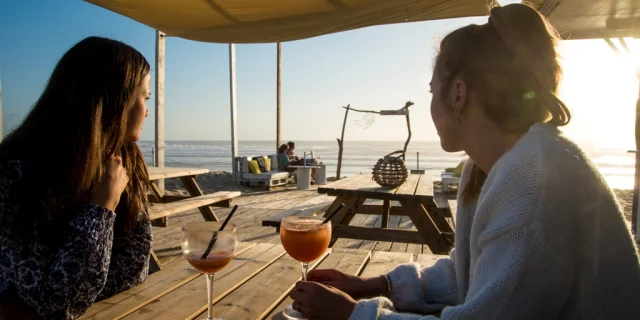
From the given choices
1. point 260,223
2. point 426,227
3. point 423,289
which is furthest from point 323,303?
point 260,223

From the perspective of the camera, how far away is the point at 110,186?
1259 millimetres

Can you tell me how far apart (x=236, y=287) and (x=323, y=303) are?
0.45 meters

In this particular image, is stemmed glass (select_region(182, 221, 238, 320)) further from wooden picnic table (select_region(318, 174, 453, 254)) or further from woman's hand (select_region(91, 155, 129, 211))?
wooden picnic table (select_region(318, 174, 453, 254))

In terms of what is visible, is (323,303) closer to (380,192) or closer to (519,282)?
(519,282)

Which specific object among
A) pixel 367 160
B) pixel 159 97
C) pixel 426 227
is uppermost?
pixel 159 97

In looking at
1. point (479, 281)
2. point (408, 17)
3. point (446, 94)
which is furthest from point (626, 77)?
A: point (479, 281)

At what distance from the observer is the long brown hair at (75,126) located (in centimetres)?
121

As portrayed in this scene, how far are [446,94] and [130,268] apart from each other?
1125 mm

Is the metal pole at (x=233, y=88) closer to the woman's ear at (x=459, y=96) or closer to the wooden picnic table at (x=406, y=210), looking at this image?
the wooden picnic table at (x=406, y=210)

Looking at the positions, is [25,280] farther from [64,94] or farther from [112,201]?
[64,94]

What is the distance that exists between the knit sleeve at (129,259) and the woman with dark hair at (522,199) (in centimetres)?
71

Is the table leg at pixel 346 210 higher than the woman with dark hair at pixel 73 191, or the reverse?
the woman with dark hair at pixel 73 191

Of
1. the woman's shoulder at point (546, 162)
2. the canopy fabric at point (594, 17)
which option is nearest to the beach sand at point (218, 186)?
the canopy fabric at point (594, 17)

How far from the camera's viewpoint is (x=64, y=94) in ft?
4.18
